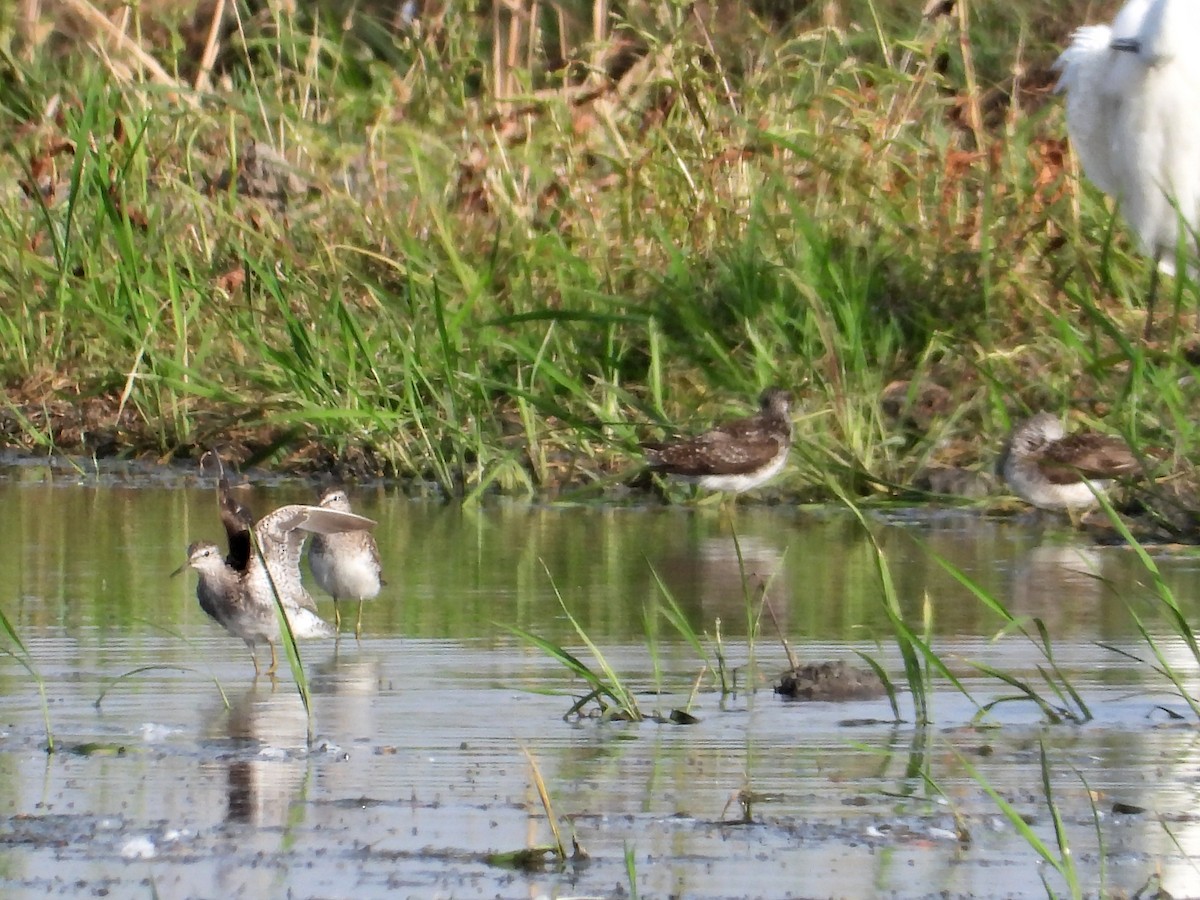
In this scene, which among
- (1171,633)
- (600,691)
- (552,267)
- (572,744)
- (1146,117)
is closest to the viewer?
(572,744)

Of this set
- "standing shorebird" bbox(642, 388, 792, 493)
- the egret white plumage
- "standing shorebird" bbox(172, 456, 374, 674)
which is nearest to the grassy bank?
"standing shorebird" bbox(642, 388, 792, 493)

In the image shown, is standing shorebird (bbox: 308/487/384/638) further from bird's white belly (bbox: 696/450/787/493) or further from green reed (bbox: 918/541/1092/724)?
bird's white belly (bbox: 696/450/787/493)

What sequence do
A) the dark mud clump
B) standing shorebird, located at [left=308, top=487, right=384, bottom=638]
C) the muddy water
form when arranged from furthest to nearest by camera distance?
standing shorebird, located at [left=308, top=487, right=384, bottom=638], the dark mud clump, the muddy water

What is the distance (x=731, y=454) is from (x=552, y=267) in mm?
2286

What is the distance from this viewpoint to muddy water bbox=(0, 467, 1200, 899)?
12.8ft

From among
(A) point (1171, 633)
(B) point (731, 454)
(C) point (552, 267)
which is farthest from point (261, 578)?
(C) point (552, 267)

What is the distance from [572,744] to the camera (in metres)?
4.88

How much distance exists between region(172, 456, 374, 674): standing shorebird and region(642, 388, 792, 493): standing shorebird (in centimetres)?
242

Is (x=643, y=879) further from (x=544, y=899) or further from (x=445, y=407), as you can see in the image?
(x=445, y=407)

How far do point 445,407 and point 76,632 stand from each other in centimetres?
333

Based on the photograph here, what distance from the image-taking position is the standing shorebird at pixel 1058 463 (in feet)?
26.7

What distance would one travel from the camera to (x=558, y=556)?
771cm

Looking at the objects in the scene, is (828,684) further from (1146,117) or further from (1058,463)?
(1146,117)

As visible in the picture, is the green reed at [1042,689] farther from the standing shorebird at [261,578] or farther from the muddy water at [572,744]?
the standing shorebird at [261,578]
